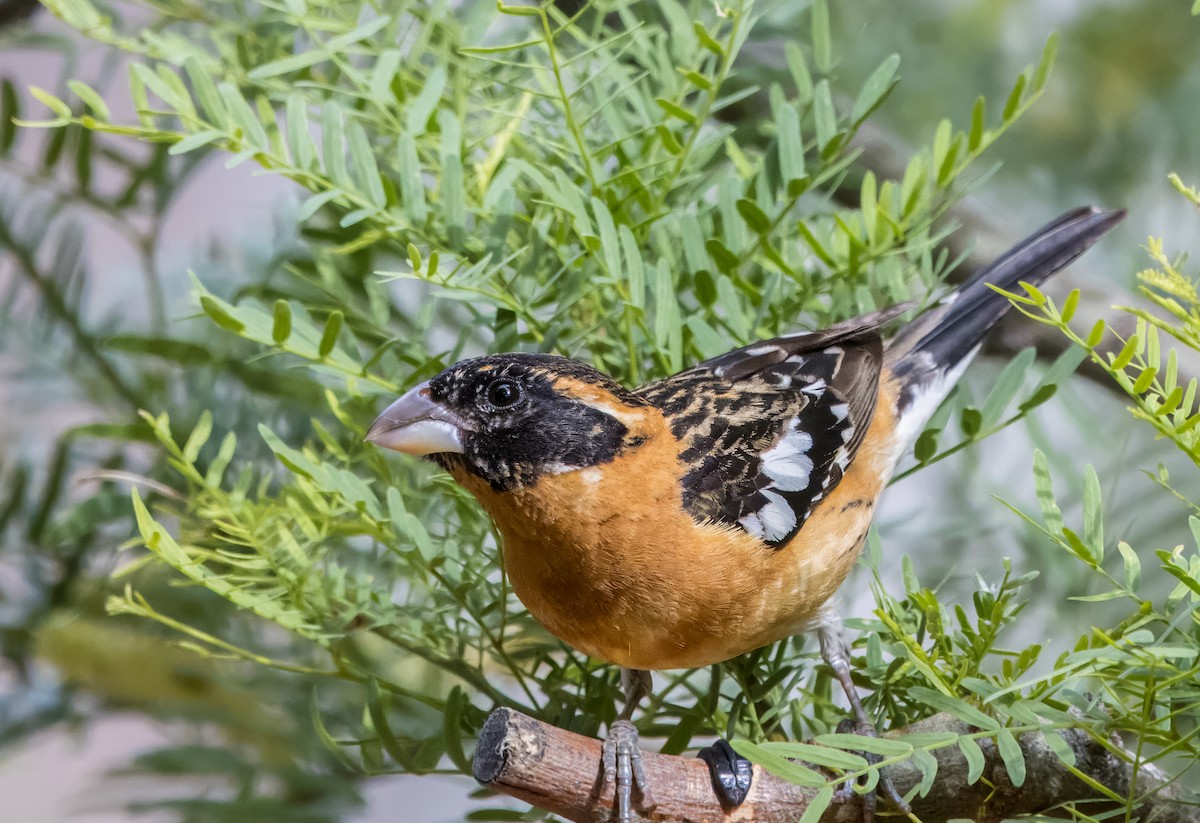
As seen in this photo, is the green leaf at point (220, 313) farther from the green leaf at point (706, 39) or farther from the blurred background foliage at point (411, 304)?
the green leaf at point (706, 39)

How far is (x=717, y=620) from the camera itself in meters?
0.81

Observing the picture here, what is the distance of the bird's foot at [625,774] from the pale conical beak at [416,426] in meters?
0.24

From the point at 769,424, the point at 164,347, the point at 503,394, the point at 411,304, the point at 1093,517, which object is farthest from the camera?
the point at 411,304

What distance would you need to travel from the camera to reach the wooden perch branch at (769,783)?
0.65m

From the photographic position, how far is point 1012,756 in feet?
1.94

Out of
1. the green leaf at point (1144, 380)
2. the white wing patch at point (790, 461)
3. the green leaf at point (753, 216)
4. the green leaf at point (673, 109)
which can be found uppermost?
the green leaf at point (673, 109)

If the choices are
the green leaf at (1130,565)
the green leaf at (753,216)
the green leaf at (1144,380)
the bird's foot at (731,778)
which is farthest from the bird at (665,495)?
the green leaf at (1144,380)

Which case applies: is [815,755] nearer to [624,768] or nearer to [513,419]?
[624,768]

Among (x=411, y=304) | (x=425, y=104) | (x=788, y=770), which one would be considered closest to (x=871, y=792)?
(x=788, y=770)

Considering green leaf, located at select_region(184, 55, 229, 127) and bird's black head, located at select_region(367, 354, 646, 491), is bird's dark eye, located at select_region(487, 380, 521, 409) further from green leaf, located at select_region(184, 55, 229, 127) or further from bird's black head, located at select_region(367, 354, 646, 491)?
green leaf, located at select_region(184, 55, 229, 127)

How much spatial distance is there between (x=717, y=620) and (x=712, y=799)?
14 cm

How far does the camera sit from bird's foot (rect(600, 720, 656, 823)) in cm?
68

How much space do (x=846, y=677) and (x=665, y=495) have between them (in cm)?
18

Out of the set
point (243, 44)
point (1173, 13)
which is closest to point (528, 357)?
point (243, 44)
